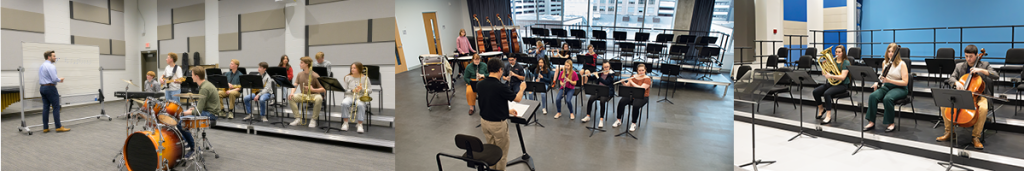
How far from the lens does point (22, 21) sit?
10.1ft

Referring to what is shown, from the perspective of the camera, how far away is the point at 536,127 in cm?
232

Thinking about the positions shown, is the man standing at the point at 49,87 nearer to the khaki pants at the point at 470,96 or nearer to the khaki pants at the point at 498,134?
the khaki pants at the point at 470,96

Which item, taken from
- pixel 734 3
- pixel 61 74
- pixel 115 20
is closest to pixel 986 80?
pixel 734 3

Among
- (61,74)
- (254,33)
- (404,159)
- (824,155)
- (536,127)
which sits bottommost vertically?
(824,155)

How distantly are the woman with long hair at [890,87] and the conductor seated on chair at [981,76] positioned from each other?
44 cm

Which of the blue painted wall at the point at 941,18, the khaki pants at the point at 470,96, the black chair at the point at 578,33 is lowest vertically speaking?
the khaki pants at the point at 470,96

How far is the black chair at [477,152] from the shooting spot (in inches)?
85.7

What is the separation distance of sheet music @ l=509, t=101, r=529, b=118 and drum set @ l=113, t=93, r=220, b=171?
8.26 ft

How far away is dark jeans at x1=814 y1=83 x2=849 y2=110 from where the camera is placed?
4.98 m

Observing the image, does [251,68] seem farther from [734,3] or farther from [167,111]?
[734,3]

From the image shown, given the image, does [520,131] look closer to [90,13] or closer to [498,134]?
[498,134]

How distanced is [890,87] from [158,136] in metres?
7.13

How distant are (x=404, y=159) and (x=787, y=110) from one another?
4.70 m

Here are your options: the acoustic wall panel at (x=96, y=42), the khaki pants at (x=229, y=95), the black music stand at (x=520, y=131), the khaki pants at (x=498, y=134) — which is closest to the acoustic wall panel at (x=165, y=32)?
the acoustic wall panel at (x=96, y=42)
